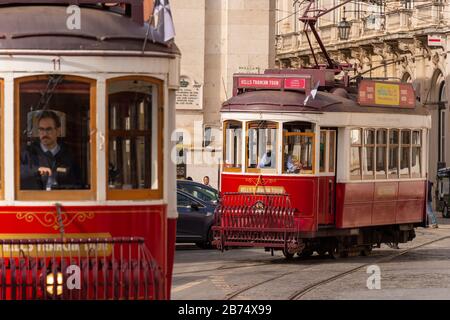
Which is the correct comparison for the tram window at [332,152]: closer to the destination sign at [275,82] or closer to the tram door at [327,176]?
the tram door at [327,176]

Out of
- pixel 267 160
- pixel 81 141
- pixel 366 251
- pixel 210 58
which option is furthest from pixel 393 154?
pixel 81 141

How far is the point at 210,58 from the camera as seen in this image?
3741 centimetres

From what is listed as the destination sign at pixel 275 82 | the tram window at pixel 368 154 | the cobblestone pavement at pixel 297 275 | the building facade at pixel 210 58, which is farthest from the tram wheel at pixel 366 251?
the building facade at pixel 210 58

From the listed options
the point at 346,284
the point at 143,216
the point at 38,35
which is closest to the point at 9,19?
the point at 38,35

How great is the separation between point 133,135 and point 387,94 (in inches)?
557

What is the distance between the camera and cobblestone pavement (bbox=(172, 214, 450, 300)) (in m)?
18.1

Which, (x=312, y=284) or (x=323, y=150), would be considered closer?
(x=312, y=284)

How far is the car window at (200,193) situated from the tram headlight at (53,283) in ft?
56.9

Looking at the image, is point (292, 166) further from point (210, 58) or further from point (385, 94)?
point (210, 58)

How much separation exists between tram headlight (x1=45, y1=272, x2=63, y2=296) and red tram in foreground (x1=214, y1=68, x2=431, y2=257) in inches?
485

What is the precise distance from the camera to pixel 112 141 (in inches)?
460

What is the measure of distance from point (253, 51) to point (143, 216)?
25608 millimetres

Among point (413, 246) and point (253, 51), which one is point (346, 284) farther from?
point (253, 51)

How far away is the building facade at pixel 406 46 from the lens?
54.0 metres
